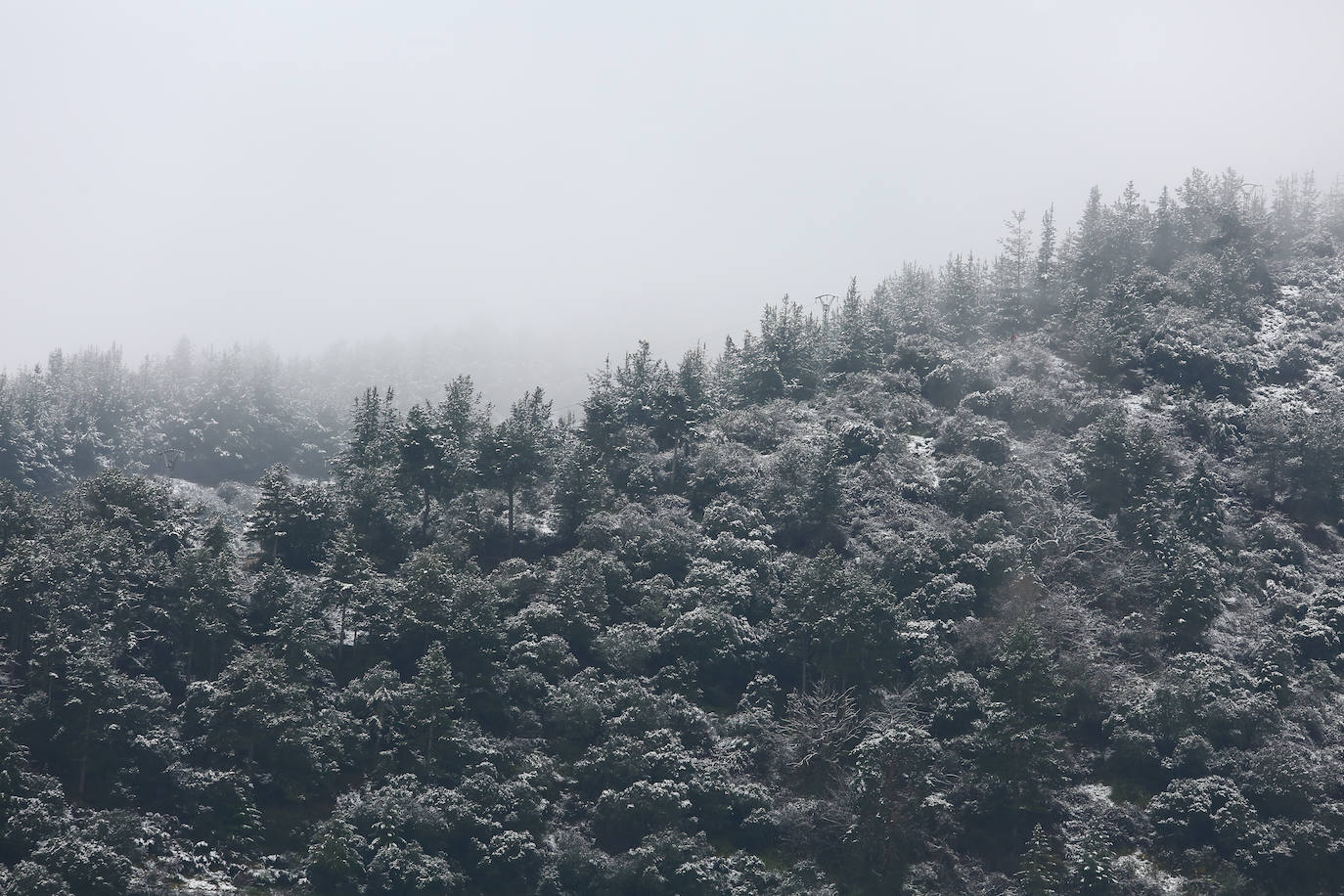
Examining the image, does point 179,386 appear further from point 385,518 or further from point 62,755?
point 62,755

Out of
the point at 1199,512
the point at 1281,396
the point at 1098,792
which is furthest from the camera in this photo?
the point at 1281,396

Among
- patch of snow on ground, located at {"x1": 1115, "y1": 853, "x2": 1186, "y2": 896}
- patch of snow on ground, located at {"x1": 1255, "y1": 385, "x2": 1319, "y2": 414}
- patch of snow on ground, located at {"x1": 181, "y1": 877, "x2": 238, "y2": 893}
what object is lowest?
patch of snow on ground, located at {"x1": 1115, "y1": 853, "x2": 1186, "y2": 896}

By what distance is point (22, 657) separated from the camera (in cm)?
6606

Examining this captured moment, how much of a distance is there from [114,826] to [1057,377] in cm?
8665

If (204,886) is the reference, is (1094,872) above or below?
below

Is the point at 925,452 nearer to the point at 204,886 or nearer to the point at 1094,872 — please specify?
the point at 1094,872

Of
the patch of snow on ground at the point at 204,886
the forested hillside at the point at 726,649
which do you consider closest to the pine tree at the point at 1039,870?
the forested hillside at the point at 726,649

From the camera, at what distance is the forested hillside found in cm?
6109

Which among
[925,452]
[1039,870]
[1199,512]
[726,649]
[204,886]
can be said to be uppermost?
[925,452]

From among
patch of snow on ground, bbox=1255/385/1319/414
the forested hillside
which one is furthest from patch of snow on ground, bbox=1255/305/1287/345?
patch of snow on ground, bbox=1255/385/1319/414

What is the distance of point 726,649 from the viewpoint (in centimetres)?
7638

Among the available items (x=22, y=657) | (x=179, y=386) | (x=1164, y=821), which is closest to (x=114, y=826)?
(x=22, y=657)

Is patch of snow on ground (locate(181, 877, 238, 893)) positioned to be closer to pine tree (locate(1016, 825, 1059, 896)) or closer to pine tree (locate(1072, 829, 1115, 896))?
pine tree (locate(1016, 825, 1059, 896))

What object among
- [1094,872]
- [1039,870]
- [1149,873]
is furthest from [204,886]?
[1149,873]
